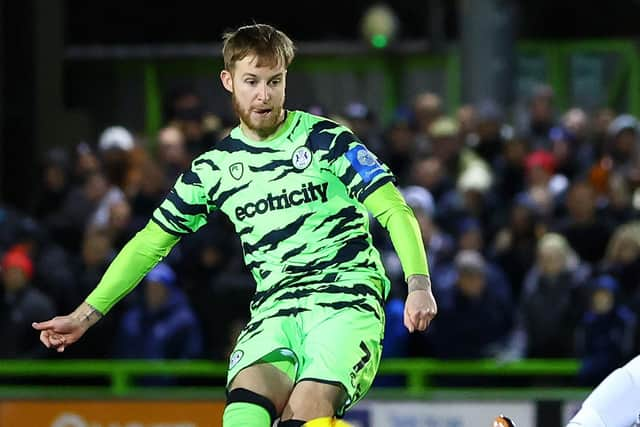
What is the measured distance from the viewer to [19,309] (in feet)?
39.3

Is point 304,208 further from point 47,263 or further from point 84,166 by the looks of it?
point 84,166

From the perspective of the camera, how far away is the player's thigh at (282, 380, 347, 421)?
5887 mm


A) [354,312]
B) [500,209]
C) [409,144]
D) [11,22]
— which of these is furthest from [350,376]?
[11,22]

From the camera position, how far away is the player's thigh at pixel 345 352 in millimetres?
6000

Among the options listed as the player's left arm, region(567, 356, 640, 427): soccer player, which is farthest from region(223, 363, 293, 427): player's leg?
region(567, 356, 640, 427): soccer player

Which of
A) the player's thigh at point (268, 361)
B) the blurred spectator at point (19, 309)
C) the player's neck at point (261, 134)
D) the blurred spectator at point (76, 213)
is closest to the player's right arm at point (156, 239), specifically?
the player's neck at point (261, 134)

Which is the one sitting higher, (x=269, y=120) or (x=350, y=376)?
(x=269, y=120)

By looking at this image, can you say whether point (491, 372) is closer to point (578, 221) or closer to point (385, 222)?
point (578, 221)

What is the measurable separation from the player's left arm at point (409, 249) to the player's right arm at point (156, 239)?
0.69 metres

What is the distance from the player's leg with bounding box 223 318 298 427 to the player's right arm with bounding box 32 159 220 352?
557 millimetres

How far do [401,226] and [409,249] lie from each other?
110 millimetres

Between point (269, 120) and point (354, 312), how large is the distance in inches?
31.0

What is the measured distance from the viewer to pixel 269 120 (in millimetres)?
6305

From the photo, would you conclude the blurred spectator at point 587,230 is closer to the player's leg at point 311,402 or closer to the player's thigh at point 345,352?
the player's thigh at point 345,352
